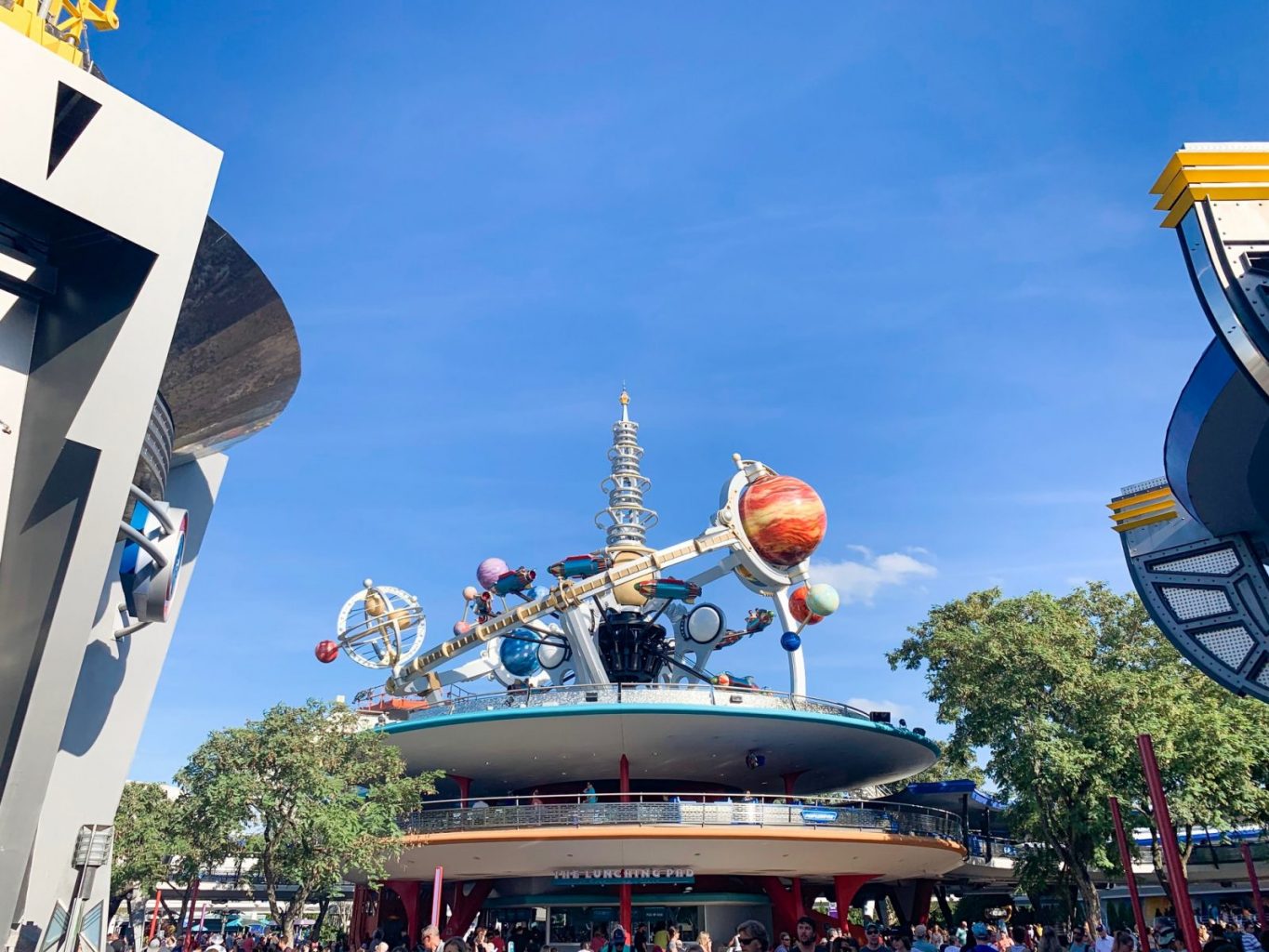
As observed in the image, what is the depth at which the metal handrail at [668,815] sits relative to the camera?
1219 inches

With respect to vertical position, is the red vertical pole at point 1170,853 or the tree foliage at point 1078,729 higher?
the tree foliage at point 1078,729

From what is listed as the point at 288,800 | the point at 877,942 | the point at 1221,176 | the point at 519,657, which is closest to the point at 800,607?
the point at 519,657

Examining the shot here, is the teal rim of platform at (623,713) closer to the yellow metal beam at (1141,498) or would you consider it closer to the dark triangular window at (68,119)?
the yellow metal beam at (1141,498)

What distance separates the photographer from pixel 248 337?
61.7ft

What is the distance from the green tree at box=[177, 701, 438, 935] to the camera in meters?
24.8

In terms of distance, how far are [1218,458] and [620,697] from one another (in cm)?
2289

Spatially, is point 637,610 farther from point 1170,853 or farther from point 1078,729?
point 1170,853

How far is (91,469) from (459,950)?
9.28 m

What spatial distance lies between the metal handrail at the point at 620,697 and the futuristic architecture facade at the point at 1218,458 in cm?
1724

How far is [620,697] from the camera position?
33.0m

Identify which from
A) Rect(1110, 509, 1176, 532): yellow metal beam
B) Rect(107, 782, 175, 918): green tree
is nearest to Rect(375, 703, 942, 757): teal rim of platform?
Rect(107, 782, 175, 918): green tree

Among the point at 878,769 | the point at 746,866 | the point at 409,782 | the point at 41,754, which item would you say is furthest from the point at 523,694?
the point at 41,754

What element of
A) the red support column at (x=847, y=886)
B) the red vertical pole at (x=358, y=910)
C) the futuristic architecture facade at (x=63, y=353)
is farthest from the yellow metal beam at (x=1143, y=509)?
the red vertical pole at (x=358, y=910)

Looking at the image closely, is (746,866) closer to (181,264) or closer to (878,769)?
(878,769)
